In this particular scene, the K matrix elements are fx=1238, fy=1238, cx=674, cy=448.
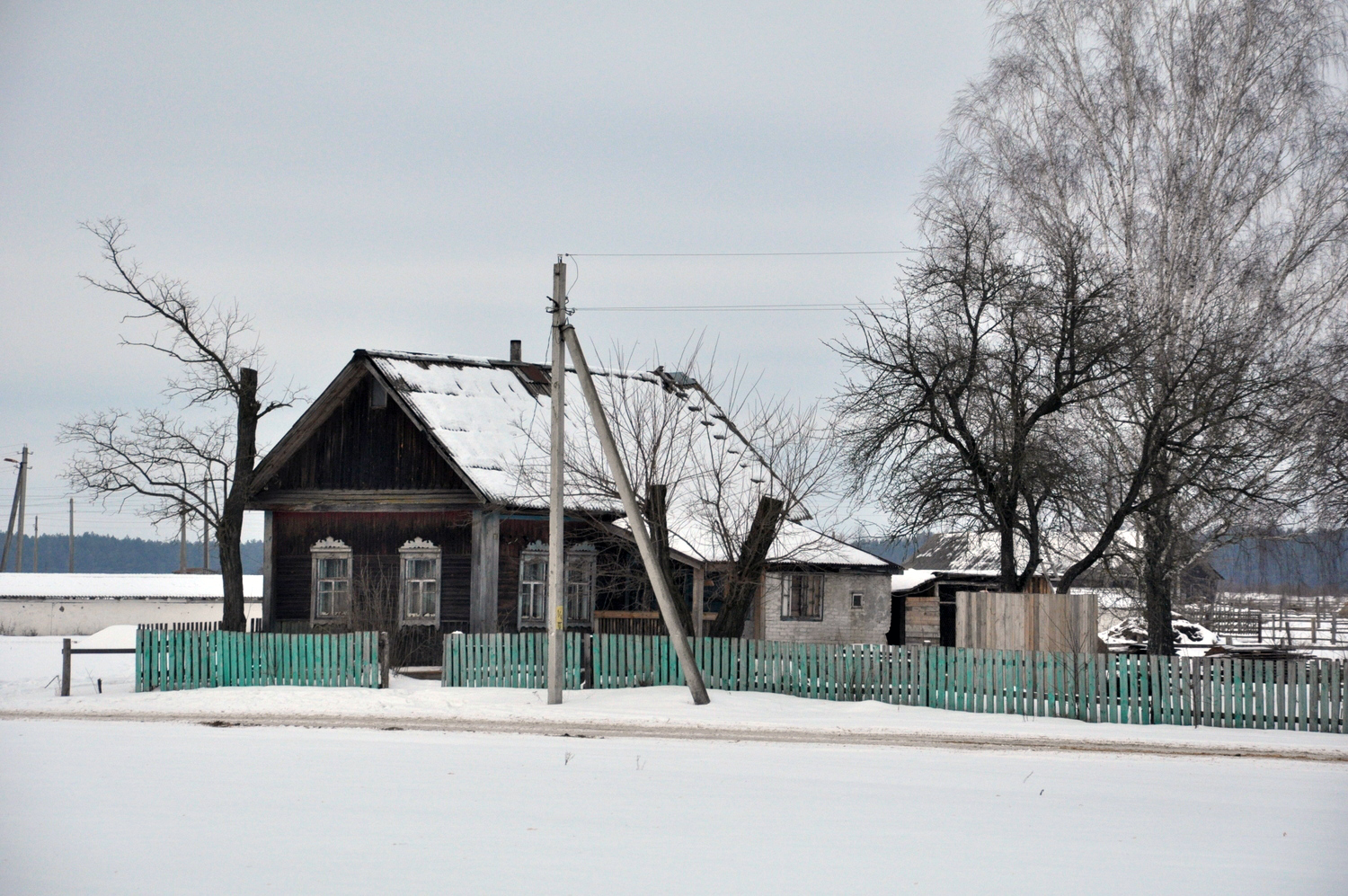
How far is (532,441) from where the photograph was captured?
1043 inches

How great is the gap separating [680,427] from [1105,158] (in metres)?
10.2

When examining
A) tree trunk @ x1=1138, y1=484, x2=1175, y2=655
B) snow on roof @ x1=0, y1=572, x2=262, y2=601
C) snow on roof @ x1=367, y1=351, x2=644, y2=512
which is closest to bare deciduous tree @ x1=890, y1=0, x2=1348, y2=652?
tree trunk @ x1=1138, y1=484, x2=1175, y2=655

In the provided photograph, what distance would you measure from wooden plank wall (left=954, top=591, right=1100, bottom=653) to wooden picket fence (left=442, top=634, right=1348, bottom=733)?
0.62 m

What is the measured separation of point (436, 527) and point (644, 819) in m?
15.9

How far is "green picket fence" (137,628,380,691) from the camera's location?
71.2ft

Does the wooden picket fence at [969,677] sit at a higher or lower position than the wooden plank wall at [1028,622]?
lower

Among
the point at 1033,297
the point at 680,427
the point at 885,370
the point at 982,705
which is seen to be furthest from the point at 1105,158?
the point at 982,705

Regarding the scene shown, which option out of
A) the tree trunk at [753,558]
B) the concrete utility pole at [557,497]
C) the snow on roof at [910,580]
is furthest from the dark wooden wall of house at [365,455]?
the snow on roof at [910,580]

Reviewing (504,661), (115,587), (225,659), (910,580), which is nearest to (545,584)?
(504,661)

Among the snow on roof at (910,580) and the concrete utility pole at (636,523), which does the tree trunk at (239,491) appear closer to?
the concrete utility pole at (636,523)

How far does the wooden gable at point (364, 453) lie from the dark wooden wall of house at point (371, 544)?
0.66m

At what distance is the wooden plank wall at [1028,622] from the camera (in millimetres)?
19312

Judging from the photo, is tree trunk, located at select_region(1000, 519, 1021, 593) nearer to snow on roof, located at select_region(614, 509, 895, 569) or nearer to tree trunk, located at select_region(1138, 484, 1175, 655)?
tree trunk, located at select_region(1138, 484, 1175, 655)

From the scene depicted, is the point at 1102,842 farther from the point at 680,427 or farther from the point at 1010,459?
the point at 680,427
